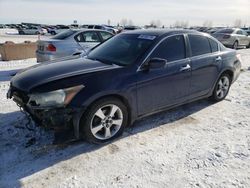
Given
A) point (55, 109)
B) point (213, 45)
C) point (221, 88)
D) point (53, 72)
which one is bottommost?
point (221, 88)

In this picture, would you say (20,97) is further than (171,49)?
No

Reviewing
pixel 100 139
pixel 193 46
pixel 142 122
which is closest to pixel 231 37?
pixel 193 46

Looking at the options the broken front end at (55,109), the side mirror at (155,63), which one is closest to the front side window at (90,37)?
the side mirror at (155,63)

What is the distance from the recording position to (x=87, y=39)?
8750 mm

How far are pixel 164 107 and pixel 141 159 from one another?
1.24 meters

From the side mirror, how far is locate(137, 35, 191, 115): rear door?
0.30 ft

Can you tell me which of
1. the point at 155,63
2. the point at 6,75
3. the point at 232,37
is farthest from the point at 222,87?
the point at 232,37

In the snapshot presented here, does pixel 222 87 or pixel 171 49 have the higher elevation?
pixel 171 49

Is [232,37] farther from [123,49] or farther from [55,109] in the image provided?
[55,109]

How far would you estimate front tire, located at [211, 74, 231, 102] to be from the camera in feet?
17.3

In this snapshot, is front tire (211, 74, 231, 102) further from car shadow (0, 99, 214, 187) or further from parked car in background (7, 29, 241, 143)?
car shadow (0, 99, 214, 187)

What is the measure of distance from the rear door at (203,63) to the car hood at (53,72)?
1.68 metres

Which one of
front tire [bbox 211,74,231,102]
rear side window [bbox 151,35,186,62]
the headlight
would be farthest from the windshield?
front tire [bbox 211,74,231,102]

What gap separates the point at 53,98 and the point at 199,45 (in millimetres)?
3030
